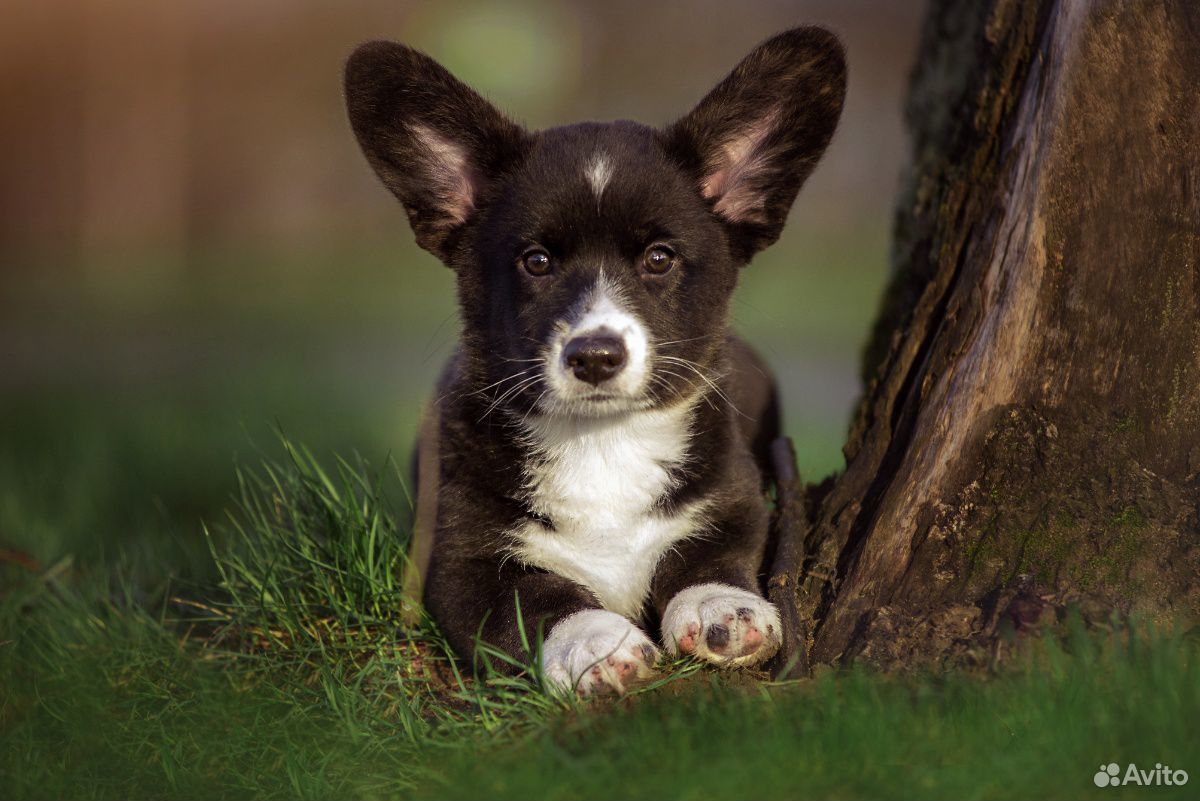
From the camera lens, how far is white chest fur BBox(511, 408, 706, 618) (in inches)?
128

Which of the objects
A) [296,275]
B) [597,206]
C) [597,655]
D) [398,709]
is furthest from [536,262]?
[296,275]

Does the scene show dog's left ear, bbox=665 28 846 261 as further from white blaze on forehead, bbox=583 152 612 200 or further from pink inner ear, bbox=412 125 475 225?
pink inner ear, bbox=412 125 475 225

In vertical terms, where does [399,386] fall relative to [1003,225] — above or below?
below

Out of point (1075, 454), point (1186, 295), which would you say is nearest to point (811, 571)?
point (1075, 454)

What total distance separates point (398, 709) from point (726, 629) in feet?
2.73

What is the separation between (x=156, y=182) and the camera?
11141mm

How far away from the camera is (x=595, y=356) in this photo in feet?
9.64

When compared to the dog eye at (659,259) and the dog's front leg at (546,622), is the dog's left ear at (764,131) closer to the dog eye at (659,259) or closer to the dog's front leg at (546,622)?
the dog eye at (659,259)

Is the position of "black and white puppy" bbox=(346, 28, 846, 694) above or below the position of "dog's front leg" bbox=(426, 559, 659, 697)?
above

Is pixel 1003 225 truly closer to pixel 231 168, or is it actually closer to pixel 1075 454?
pixel 1075 454

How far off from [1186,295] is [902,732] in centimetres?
135

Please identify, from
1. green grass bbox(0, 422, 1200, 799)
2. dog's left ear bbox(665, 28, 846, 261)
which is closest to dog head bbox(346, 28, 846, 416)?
dog's left ear bbox(665, 28, 846, 261)

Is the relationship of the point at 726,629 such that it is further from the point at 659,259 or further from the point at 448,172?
the point at 448,172

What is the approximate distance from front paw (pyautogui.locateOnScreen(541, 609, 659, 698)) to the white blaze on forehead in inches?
45.2
